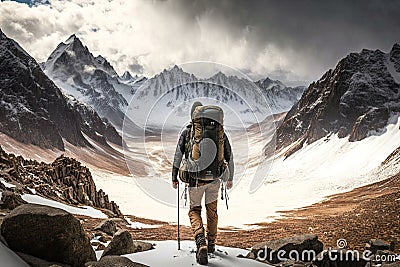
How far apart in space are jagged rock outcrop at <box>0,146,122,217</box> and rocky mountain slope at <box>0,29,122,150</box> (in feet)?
296

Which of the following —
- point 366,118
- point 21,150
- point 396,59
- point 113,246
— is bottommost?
point 113,246

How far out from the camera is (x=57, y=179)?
2586 cm

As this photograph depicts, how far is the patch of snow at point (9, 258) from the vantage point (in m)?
5.93

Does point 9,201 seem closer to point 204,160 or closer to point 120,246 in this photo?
point 120,246

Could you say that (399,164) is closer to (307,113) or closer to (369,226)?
(369,226)

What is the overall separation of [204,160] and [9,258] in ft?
12.4

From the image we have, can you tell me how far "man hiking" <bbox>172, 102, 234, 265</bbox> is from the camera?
754 cm

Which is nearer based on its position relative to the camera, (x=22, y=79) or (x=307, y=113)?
(x=22, y=79)

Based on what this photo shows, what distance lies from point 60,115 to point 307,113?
94165mm

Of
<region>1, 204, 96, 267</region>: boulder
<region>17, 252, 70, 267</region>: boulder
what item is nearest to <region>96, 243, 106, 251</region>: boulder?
<region>1, 204, 96, 267</region>: boulder

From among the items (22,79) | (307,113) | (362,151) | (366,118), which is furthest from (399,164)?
(22,79)

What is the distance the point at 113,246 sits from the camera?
27.7ft

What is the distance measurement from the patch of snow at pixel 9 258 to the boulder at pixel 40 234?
1.18 feet

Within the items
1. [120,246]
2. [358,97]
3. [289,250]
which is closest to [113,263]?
[120,246]
